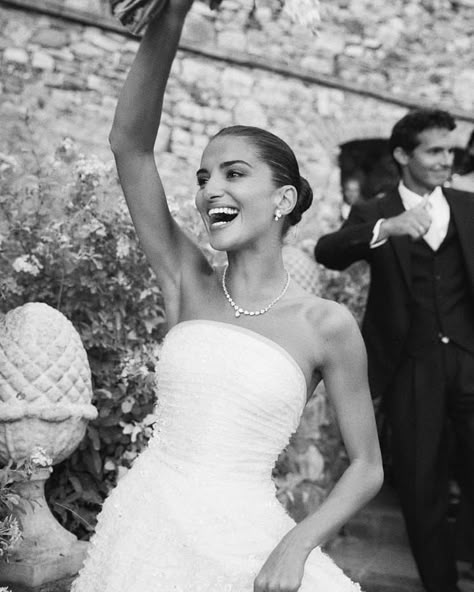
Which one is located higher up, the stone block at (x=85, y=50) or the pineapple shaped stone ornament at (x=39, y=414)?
the stone block at (x=85, y=50)

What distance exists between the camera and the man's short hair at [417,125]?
3855mm

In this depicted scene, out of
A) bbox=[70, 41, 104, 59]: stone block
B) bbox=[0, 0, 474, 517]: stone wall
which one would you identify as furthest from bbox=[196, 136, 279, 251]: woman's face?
bbox=[70, 41, 104, 59]: stone block

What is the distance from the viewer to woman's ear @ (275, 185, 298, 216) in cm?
213

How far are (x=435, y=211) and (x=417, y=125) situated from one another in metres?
0.40

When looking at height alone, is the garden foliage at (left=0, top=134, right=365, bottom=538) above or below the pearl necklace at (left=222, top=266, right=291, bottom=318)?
below

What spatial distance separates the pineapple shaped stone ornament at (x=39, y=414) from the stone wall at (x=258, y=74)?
332 centimetres

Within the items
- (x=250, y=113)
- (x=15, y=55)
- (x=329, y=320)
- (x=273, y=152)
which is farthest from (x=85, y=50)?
(x=329, y=320)

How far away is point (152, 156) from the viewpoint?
2129 millimetres

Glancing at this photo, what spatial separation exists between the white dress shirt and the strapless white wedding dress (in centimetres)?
173

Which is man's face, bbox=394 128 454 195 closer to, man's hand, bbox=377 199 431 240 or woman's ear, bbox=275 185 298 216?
man's hand, bbox=377 199 431 240

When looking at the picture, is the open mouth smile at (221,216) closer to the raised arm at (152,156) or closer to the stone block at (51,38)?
the raised arm at (152,156)

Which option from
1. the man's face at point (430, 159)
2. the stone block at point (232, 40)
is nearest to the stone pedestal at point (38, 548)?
the man's face at point (430, 159)

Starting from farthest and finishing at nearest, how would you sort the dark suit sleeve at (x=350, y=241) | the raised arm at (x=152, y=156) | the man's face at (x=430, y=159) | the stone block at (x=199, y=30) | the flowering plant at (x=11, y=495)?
the stone block at (x=199, y=30) → the man's face at (x=430, y=159) → the dark suit sleeve at (x=350, y=241) → the flowering plant at (x=11, y=495) → the raised arm at (x=152, y=156)

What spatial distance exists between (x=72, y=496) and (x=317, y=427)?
1671 millimetres
